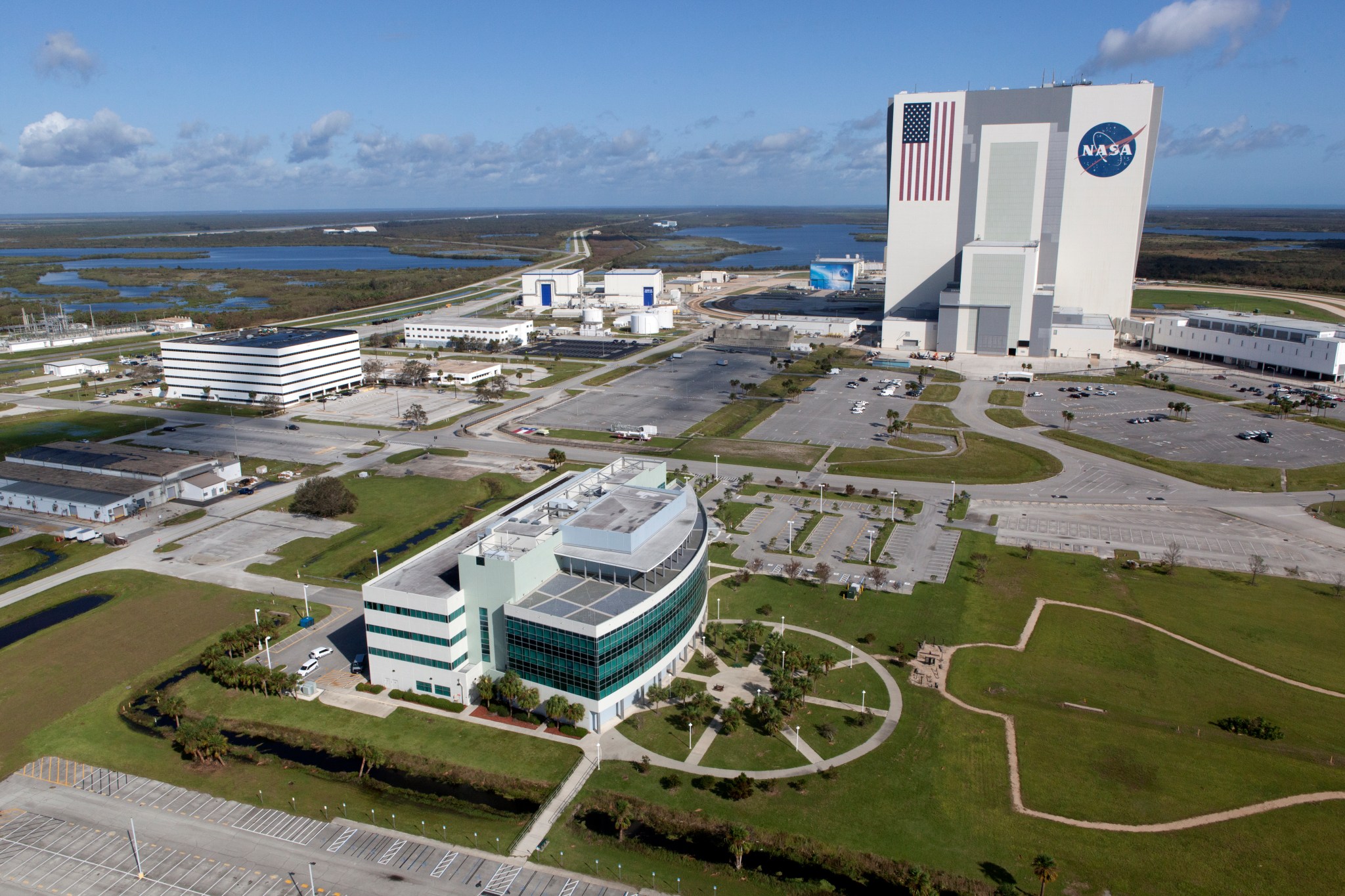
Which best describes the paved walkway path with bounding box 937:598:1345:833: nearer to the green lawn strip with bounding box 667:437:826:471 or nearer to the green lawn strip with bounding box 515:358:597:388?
the green lawn strip with bounding box 667:437:826:471

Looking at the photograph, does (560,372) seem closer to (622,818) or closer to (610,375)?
(610,375)

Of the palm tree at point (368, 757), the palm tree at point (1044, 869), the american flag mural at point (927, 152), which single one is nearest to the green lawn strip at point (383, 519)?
the palm tree at point (368, 757)

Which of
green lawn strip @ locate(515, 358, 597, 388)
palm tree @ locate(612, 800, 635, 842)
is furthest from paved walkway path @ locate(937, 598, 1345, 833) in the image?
green lawn strip @ locate(515, 358, 597, 388)

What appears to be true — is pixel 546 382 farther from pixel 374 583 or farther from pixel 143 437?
pixel 374 583

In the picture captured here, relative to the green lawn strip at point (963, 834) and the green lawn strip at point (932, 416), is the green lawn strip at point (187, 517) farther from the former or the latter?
the green lawn strip at point (932, 416)

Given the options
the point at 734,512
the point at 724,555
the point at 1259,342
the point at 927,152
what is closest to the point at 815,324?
the point at 927,152

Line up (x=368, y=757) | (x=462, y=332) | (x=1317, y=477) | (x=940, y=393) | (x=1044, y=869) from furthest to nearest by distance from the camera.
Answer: (x=462, y=332) → (x=940, y=393) → (x=1317, y=477) → (x=368, y=757) → (x=1044, y=869)
